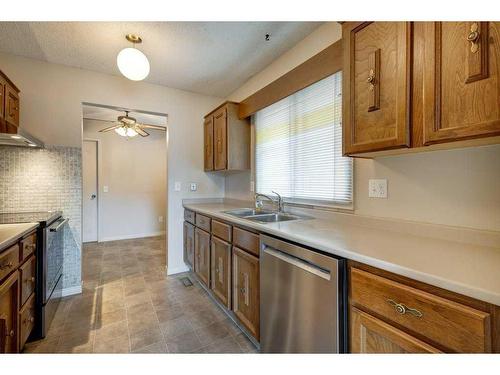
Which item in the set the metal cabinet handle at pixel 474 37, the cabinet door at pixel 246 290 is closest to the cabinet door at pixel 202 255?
the cabinet door at pixel 246 290

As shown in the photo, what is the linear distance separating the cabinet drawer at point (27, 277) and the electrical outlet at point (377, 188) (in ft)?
7.49

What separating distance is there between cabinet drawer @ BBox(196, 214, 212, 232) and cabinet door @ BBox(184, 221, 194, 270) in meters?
0.23

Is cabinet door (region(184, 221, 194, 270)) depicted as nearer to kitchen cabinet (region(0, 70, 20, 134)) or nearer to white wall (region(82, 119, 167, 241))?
kitchen cabinet (region(0, 70, 20, 134))

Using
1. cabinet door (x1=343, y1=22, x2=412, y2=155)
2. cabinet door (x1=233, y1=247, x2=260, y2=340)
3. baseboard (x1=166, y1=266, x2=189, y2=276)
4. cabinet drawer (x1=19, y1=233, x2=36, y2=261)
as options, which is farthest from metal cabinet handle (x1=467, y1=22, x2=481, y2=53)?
baseboard (x1=166, y1=266, x2=189, y2=276)

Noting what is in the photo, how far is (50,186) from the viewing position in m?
2.33

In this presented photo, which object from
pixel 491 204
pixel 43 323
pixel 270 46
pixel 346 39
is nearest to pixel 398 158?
pixel 491 204

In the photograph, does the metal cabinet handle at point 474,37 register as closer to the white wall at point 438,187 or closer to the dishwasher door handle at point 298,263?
the white wall at point 438,187

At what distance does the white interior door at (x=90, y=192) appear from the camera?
4285 mm

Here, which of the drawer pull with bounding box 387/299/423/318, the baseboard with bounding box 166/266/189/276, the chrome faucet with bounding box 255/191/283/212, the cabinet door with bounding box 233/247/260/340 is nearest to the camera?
the drawer pull with bounding box 387/299/423/318

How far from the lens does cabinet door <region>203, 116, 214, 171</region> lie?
2980mm

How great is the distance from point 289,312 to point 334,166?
1.09 m

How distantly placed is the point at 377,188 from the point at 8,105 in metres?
2.94

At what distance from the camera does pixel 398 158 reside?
4.39 ft
